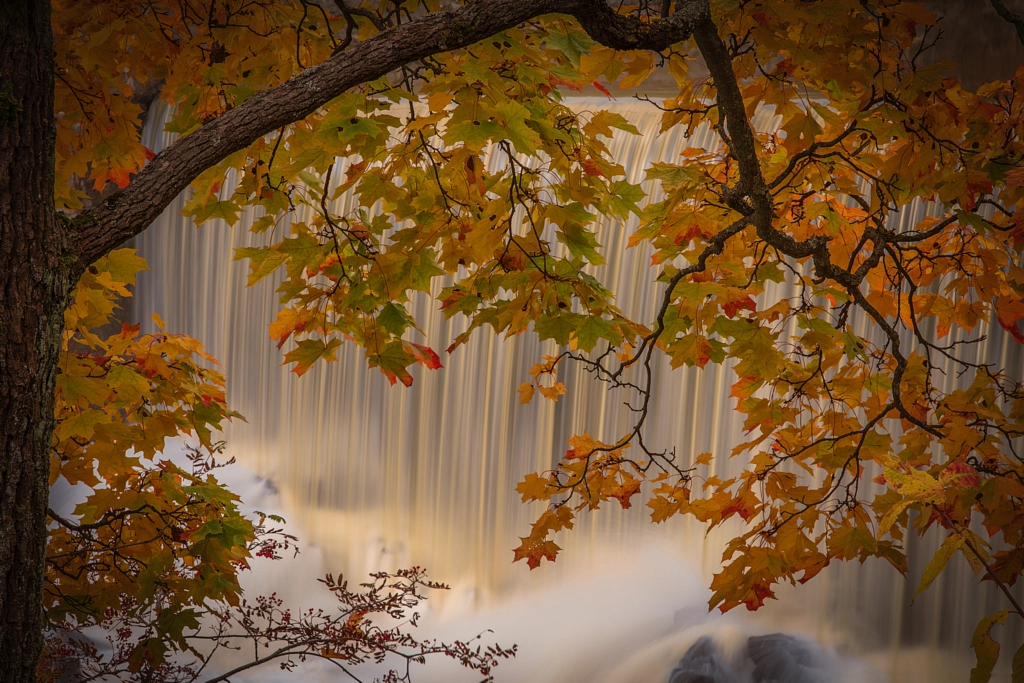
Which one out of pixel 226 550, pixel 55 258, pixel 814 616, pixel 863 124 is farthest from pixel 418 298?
pixel 55 258

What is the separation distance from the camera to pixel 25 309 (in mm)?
1161

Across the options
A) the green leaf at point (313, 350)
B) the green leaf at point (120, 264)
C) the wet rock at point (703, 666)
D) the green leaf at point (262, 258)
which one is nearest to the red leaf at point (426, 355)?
the green leaf at point (313, 350)

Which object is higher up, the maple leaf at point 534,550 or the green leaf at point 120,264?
the green leaf at point 120,264

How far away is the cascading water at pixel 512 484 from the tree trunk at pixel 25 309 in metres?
3.13

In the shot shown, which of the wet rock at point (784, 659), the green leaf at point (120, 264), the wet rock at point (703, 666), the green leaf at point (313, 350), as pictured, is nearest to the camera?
the green leaf at point (120, 264)

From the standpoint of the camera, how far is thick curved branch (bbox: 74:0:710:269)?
127 cm

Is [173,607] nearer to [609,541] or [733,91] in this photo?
[733,91]

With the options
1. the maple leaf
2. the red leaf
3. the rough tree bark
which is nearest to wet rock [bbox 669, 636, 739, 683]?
the maple leaf

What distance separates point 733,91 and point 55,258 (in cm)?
129

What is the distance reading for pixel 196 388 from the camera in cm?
236

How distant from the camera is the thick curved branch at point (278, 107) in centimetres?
127

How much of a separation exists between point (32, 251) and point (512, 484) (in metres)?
3.87

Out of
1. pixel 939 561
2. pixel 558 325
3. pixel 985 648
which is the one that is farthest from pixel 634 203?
pixel 985 648

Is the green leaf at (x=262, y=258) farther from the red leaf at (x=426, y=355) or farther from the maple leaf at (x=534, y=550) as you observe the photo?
the maple leaf at (x=534, y=550)
